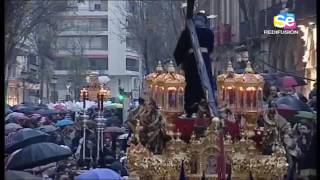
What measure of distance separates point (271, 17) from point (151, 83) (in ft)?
17.9

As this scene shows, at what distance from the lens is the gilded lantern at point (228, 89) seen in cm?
694

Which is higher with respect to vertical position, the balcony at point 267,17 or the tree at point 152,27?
the balcony at point 267,17

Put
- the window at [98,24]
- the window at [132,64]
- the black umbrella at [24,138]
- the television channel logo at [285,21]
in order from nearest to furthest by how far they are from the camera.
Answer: the black umbrella at [24,138] → the window at [98,24] → the window at [132,64] → the television channel logo at [285,21]

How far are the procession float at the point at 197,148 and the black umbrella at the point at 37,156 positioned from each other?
1.13 m

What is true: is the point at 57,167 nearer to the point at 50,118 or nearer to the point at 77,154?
the point at 77,154

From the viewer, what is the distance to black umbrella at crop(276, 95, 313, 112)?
8.60 m

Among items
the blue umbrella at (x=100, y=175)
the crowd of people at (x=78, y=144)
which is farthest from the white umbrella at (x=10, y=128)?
the blue umbrella at (x=100, y=175)

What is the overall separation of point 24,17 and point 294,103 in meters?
3.23

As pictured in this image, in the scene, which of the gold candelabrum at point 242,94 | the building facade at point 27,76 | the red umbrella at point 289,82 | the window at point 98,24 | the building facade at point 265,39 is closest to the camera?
the gold candelabrum at point 242,94

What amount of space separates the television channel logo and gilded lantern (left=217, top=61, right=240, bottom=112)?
14.3ft

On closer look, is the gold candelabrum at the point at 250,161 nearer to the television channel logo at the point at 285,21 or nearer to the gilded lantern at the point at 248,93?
the gilded lantern at the point at 248,93

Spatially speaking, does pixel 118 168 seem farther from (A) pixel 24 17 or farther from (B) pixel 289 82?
(B) pixel 289 82

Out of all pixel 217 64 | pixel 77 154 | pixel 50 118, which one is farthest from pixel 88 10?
pixel 50 118

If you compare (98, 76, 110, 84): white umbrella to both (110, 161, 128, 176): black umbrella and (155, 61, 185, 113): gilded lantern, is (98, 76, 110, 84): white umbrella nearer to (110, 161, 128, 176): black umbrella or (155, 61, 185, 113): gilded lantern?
(110, 161, 128, 176): black umbrella
